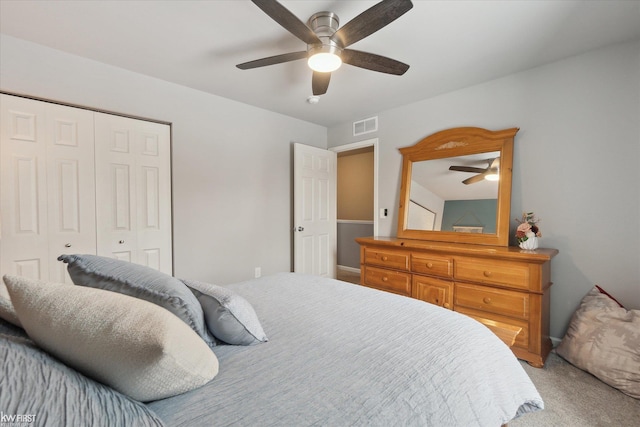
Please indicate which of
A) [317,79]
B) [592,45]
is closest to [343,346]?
[317,79]

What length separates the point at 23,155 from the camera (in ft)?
6.95

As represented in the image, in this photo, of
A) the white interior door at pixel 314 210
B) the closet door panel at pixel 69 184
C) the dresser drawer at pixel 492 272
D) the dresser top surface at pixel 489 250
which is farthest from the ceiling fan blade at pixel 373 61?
the closet door panel at pixel 69 184

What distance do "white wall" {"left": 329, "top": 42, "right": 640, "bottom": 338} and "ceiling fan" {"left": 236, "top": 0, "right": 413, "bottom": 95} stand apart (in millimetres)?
1449

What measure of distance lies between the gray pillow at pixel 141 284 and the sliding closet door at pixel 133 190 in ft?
5.99

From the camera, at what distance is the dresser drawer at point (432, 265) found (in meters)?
2.55

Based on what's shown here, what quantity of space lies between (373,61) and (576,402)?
8.53ft

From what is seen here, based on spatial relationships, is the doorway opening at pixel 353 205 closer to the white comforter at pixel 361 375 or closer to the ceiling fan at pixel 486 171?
the ceiling fan at pixel 486 171

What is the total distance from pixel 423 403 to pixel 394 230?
2.90 meters

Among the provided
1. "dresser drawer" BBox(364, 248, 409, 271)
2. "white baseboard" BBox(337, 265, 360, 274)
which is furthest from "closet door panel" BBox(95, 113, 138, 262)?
"white baseboard" BBox(337, 265, 360, 274)

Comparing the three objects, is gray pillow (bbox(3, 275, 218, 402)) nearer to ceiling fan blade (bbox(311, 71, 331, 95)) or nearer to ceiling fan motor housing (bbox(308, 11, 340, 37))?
ceiling fan motor housing (bbox(308, 11, 340, 37))

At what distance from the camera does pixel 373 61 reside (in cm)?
198

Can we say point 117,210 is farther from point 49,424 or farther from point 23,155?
point 49,424

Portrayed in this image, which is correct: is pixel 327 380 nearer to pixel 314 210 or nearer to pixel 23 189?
pixel 23 189

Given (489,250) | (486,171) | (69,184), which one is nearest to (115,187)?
(69,184)
